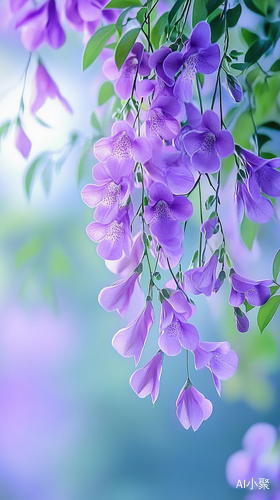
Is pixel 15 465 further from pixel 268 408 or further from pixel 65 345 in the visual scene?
pixel 268 408

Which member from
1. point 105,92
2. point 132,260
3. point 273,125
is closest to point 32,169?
point 105,92

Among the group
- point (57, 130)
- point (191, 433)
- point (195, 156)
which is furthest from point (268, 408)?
point (57, 130)

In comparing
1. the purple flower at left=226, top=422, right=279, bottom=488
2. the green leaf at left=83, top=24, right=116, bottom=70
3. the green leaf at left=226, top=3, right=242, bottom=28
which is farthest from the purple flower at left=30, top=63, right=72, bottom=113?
the purple flower at left=226, top=422, right=279, bottom=488

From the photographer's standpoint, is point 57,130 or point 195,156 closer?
point 195,156

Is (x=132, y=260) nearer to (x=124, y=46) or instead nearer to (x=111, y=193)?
(x=111, y=193)

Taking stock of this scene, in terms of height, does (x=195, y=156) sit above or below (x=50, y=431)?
above

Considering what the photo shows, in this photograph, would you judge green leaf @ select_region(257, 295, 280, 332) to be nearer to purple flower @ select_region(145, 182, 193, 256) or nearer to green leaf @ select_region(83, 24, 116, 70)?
purple flower @ select_region(145, 182, 193, 256)

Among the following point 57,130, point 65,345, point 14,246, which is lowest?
point 65,345
